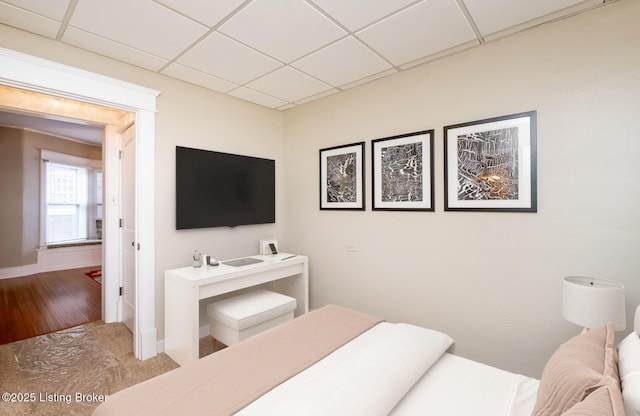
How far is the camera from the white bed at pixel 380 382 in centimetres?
91

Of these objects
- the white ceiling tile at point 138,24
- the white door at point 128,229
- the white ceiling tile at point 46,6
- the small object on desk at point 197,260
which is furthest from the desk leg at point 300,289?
the white ceiling tile at point 46,6

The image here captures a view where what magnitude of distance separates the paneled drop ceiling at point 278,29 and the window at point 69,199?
4.89 meters

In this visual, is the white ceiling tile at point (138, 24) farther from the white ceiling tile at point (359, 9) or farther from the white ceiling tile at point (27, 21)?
the white ceiling tile at point (359, 9)

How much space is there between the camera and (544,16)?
1931 mm

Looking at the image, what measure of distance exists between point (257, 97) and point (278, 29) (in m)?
1.34

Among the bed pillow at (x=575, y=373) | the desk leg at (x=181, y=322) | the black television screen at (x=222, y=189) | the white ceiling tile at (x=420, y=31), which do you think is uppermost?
the white ceiling tile at (x=420, y=31)

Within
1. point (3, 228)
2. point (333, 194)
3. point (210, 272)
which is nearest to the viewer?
point (210, 272)

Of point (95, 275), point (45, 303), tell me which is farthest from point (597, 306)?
point (95, 275)

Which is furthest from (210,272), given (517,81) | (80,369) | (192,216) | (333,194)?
(517,81)

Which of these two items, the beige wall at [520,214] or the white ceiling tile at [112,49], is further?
the white ceiling tile at [112,49]

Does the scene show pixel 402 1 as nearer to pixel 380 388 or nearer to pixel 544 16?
pixel 544 16

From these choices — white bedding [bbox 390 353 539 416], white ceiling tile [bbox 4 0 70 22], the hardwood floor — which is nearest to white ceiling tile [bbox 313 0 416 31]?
white ceiling tile [bbox 4 0 70 22]

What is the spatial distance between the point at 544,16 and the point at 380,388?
245 centimetres

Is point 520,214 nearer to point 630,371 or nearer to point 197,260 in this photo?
point 630,371
